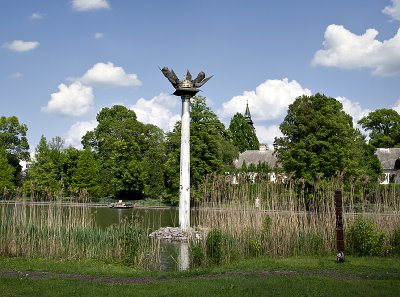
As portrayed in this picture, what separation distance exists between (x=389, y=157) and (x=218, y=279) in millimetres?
43218

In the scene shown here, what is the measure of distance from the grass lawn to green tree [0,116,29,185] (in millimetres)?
43178

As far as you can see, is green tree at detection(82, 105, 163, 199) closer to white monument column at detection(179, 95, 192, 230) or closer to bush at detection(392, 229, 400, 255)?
white monument column at detection(179, 95, 192, 230)

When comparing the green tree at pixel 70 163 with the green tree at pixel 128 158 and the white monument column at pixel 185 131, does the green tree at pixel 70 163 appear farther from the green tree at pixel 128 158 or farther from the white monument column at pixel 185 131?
the white monument column at pixel 185 131

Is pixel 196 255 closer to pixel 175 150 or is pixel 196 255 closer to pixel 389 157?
pixel 175 150

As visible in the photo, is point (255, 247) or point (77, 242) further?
point (255, 247)

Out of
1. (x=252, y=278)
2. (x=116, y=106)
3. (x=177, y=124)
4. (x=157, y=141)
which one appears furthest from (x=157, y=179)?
(x=252, y=278)

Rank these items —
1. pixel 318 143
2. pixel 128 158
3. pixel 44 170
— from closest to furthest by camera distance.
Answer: pixel 318 143
pixel 128 158
pixel 44 170

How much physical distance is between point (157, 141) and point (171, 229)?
29.9 metres

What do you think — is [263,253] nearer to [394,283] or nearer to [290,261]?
[290,261]

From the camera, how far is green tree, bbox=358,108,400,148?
50.3 m

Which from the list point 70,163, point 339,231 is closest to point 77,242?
point 339,231

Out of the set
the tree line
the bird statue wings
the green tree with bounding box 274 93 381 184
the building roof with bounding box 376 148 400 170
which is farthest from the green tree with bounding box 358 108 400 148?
the bird statue wings

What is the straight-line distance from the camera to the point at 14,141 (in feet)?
169

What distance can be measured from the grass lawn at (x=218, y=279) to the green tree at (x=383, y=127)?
43.2 meters
